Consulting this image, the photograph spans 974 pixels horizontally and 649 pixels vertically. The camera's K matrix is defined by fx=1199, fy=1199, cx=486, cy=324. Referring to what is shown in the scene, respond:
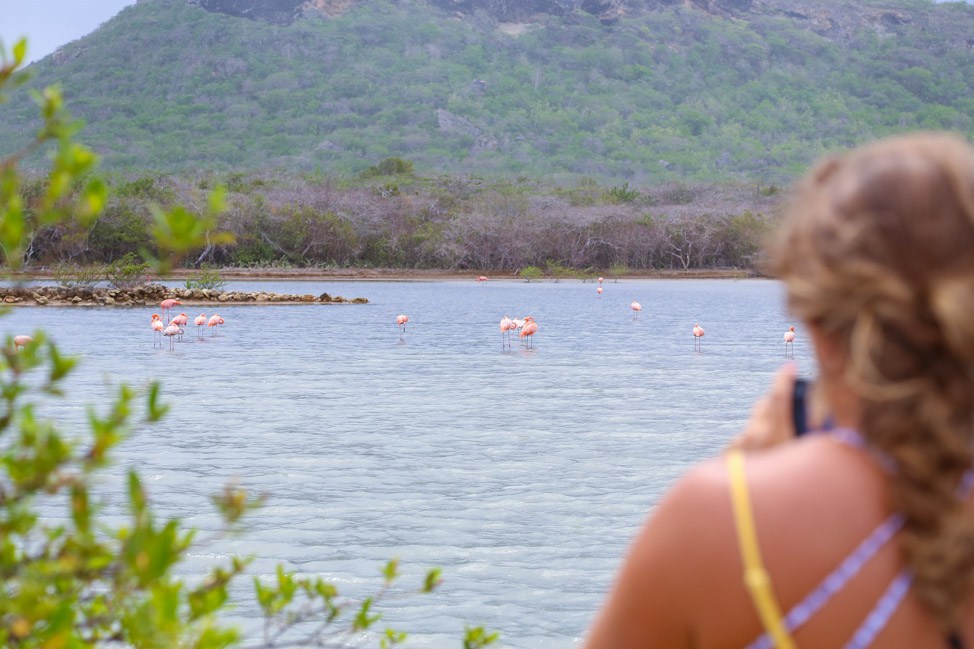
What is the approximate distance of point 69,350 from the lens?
20078 millimetres

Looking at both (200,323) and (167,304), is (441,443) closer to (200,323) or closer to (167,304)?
(200,323)

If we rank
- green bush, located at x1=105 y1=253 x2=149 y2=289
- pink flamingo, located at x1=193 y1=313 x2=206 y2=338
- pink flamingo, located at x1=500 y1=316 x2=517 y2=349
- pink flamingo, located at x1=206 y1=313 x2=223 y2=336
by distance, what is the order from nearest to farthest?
pink flamingo, located at x1=500 y1=316 x2=517 y2=349 < pink flamingo, located at x1=193 y1=313 x2=206 y2=338 < pink flamingo, located at x1=206 y1=313 x2=223 y2=336 < green bush, located at x1=105 y1=253 x2=149 y2=289

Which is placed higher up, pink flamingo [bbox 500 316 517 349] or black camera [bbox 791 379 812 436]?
black camera [bbox 791 379 812 436]

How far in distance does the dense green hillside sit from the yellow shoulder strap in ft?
346

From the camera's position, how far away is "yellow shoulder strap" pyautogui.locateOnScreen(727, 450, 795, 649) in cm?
128

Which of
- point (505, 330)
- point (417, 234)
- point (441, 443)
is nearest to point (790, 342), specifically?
point (505, 330)

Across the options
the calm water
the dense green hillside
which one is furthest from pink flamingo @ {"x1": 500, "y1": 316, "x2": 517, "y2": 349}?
the dense green hillside

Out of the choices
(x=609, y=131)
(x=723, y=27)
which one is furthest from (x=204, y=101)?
(x=723, y=27)

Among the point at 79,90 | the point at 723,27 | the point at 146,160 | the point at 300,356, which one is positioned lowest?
the point at 300,356

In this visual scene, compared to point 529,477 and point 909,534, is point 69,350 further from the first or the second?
Result: point 909,534

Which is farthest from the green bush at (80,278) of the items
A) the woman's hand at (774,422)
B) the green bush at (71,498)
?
the woman's hand at (774,422)

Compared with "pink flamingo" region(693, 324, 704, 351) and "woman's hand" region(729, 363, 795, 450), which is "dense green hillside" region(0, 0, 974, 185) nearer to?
"pink flamingo" region(693, 324, 704, 351)

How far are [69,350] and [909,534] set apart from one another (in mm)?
20194

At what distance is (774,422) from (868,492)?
9.5 inches
